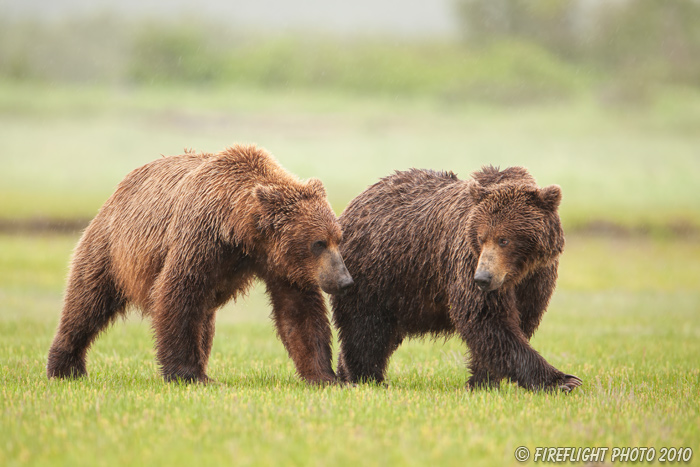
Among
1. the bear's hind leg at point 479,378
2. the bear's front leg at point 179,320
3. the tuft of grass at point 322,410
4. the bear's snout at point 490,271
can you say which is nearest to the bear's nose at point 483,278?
the bear's snout at point 490,271

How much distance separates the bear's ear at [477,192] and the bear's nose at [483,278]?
0.83 m

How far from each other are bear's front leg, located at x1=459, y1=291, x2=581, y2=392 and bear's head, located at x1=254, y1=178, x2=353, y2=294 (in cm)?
128

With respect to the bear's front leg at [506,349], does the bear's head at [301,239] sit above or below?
above

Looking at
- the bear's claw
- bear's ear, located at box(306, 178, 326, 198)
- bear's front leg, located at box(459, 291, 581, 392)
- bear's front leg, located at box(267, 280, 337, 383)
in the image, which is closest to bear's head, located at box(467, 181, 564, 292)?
bear's front leg, located at box(459, 291, 581, 392)

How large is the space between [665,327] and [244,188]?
10.7m

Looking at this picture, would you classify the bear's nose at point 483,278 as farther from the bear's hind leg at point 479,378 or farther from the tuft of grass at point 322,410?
the bear's hind leg at point 479,378

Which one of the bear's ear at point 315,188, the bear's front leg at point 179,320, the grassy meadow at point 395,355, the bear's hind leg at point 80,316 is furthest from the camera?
the bear's hind leg at point 80,316

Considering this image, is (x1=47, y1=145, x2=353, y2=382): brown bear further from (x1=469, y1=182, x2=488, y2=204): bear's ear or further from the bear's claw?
the bear's claw

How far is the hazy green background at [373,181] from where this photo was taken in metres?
6.08

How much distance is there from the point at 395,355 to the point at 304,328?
3814mm

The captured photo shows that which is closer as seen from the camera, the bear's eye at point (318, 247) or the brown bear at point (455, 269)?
the brown bear at point (455, 269)

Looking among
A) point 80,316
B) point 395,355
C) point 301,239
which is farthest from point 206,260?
point 395,355

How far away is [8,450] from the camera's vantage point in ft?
17.9

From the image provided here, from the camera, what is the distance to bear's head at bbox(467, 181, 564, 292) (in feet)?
25.0
